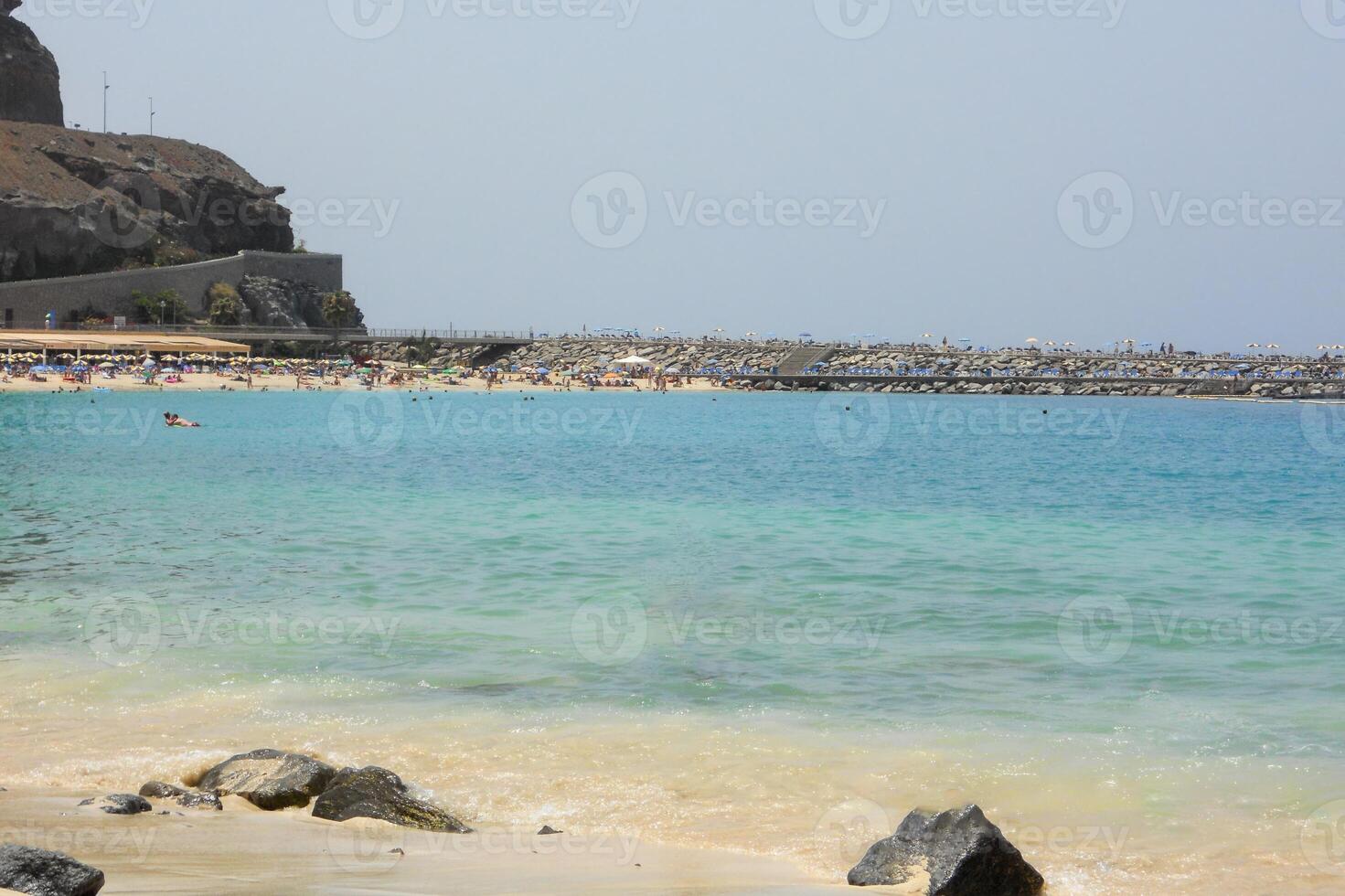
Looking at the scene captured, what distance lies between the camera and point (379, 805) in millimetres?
6961

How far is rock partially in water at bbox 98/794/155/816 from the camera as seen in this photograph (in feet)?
21.7

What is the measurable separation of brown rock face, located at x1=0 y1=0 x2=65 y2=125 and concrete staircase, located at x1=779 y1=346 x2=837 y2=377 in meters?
64.9

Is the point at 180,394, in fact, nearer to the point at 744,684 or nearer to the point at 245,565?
the point at 245,565

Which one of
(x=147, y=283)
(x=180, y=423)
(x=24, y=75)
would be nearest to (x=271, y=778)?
(x=180, y=423)

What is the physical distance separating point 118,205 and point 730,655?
92971mm

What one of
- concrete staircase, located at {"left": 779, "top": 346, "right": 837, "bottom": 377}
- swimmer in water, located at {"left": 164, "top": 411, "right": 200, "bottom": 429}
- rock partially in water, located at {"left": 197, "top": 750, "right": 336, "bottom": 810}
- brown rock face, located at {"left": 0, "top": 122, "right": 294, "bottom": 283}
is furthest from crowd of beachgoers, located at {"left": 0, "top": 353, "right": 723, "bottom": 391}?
rock partially in water, located at {"left": 197, "top": 750, "right": 336, "bottom": 810}

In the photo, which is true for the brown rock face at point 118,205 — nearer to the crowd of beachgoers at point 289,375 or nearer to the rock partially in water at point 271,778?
the crowd of beachgoers at point 289,375

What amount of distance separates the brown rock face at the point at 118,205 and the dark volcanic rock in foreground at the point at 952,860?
90.6 m

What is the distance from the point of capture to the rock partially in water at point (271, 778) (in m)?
7.27

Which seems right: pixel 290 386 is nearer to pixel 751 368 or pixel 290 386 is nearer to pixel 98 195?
pixel 98 195

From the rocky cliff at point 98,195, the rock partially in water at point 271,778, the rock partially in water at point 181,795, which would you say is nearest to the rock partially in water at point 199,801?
the rock partially in water at point 181,795

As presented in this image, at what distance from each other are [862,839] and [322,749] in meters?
3.86

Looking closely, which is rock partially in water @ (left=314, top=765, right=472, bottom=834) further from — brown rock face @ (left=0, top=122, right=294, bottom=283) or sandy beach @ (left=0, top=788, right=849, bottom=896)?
brown rock face @ (left=0, top=122, right=294, bottom=283)

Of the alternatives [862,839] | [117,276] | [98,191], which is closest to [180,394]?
[117,276]
